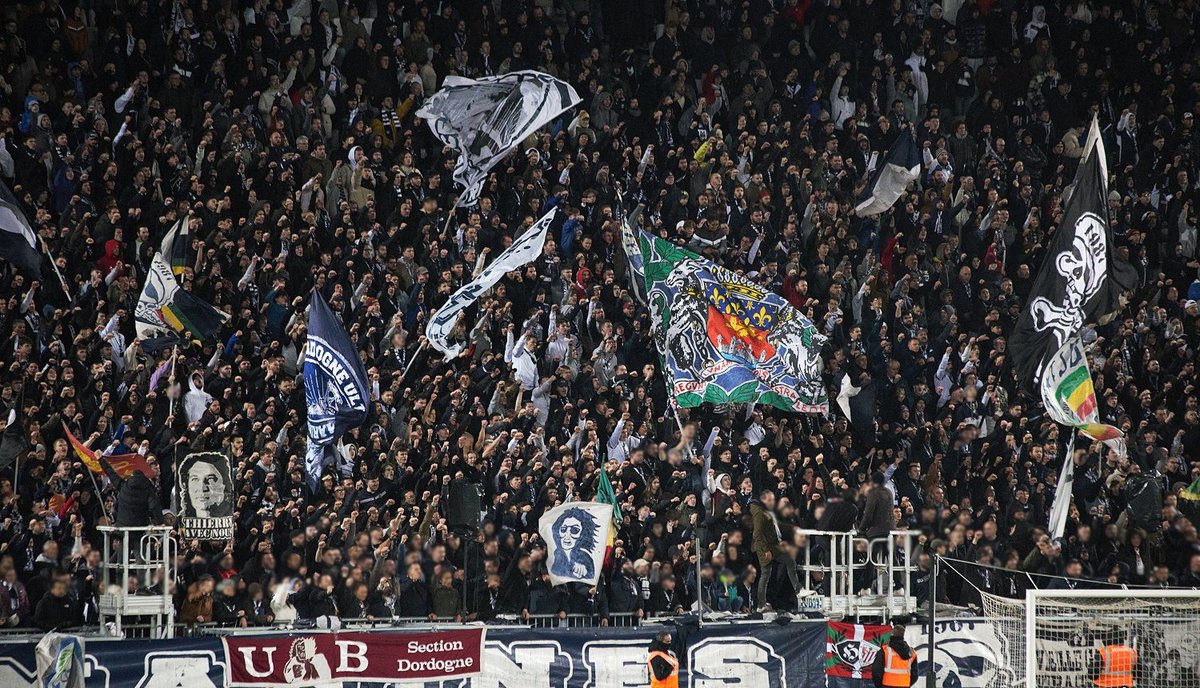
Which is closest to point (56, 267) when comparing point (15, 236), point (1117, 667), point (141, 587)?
point (15, 236)

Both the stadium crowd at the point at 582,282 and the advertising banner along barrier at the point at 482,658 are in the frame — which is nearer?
the advertising banner along barrier at the point at 482,658

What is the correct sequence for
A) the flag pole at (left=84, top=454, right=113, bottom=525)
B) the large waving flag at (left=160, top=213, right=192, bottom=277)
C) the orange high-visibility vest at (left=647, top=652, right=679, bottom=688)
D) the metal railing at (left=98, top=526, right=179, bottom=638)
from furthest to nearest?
the large waving flag at (left=160, top=213, right=192, bottom=277)
the flag pole at (left=84, top=454, right=113, bottom=525)
the metal railing at (left=98, top=526, right=179, bottom=638)
the orange high-visibility vest at (left=647, top=652, right=679, bottom=688)

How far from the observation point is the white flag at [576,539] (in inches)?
678

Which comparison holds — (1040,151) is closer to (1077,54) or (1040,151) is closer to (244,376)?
(1077,54)

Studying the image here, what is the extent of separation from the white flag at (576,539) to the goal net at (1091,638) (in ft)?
13.0

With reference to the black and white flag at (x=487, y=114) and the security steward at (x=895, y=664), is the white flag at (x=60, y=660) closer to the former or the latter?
the security steward at (x=895, y=664)

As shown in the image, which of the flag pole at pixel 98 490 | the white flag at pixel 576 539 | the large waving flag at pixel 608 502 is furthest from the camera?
the large waving flag at pixel 608 502

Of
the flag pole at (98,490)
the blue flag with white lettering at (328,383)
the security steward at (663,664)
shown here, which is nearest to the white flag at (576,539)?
the security steward at (663,664)

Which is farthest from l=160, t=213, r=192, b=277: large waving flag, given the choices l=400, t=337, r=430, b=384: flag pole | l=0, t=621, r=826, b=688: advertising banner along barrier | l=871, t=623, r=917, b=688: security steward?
l=871, t=623, r=917, b=688: security steward

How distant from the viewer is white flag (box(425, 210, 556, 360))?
19.5 metres

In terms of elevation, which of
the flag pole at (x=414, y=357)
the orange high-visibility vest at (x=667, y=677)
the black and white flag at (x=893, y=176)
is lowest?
the orange high-visibility vest at (x=667, y=677)

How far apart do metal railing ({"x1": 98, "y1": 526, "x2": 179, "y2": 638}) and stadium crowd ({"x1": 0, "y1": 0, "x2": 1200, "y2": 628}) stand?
309 mm

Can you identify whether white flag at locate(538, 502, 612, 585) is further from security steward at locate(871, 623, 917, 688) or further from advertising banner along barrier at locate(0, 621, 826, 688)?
security steward at locate(871, 623, 917, 688)

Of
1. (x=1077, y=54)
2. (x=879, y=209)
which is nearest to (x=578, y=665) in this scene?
(x=879, y=209)
